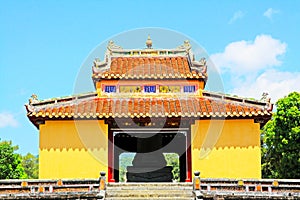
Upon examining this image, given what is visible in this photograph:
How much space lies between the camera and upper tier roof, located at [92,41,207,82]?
20.6 meters

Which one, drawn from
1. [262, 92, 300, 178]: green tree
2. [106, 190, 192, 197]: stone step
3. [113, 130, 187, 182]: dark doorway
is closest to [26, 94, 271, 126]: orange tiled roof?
[113, 130, 187, 182]: dark doorway

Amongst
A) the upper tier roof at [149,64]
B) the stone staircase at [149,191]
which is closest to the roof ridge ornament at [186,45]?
the upper tier roof at [149,64]

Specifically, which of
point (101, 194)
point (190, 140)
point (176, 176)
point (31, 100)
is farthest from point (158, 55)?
point (176, 176)

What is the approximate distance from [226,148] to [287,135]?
15159mm

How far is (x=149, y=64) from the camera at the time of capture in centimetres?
2222

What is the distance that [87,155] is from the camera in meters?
19.3

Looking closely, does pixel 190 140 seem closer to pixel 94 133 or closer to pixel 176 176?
pixel 94 133

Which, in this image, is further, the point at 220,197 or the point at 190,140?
the point at 190,140

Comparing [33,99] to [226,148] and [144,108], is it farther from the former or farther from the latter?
[226,148]

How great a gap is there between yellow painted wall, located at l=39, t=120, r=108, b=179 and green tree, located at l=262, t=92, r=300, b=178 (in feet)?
57.9

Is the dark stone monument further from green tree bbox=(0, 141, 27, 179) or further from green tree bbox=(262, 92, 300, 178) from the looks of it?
green tree bbox=(0, 141, 27, 179)

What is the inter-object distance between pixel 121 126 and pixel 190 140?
9.35ft

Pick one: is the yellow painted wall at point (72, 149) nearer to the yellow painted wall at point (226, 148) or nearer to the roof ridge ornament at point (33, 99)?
the roof ridge ornament at point (33, 99)

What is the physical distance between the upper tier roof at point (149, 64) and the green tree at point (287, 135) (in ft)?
43.8
